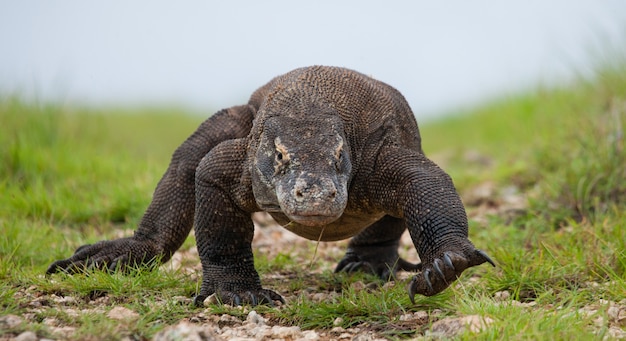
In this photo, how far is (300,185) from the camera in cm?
412

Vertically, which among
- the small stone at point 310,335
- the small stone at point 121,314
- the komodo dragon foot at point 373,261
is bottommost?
the komodo dragon foot at point 373,261

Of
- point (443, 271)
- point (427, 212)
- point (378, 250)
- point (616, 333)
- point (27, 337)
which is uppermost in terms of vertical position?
point (427, 212)

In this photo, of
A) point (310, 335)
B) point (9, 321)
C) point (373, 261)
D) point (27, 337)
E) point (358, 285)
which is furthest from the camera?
point (373, 261)

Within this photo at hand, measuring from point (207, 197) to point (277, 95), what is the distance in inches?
27.8

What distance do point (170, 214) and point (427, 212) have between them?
1.91 m

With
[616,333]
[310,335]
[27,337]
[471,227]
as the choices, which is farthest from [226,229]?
[471,227]

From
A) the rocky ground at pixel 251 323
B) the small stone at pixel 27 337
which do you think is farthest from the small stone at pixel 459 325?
the small stone at pixel 27 337

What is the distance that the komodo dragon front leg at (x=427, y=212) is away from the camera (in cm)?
434

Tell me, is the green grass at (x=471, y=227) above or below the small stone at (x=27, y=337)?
below

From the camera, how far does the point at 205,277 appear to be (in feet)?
16.4

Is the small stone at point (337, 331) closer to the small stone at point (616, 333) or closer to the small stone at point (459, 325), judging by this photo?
the small stone at point (459, 325)

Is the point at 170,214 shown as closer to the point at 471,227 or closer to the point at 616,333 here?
the point at 471,227

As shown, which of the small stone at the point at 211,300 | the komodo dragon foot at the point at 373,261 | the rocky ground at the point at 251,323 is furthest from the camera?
the komodo dragon foot at the point at 373,261

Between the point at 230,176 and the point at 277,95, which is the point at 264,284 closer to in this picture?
the point at 230,176
